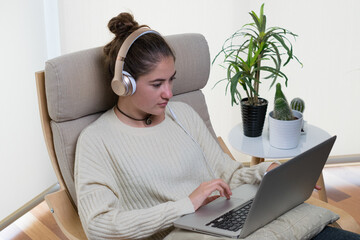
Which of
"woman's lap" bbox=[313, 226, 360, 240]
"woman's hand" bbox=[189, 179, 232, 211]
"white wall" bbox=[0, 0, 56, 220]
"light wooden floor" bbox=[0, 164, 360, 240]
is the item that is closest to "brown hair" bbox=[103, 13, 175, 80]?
"woman's hand" bbox=[189, 179, 232, 211]

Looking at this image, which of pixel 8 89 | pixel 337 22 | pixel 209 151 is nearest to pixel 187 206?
pixel 209 151

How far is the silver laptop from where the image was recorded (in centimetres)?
110

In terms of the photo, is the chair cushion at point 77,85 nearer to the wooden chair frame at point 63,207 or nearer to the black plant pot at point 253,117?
the wooden chair frame at point 63,207

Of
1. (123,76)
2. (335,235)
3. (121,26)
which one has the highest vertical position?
(121,26)

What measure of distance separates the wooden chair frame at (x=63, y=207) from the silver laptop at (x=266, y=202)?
19cm

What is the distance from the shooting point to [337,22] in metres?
2.53

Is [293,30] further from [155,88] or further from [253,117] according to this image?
[155,88]

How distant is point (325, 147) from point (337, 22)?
1518 millimetres

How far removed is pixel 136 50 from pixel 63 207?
549 millimetres

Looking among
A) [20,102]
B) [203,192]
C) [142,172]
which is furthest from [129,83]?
[20,102]

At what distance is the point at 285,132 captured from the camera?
179 centimetres

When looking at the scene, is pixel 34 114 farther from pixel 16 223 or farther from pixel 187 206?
pixel 187 206

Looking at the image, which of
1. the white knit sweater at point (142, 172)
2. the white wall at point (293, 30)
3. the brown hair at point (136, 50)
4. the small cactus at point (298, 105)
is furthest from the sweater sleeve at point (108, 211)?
the white wall at point (293, 30)

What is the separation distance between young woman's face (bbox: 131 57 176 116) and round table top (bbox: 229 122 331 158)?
574mm
